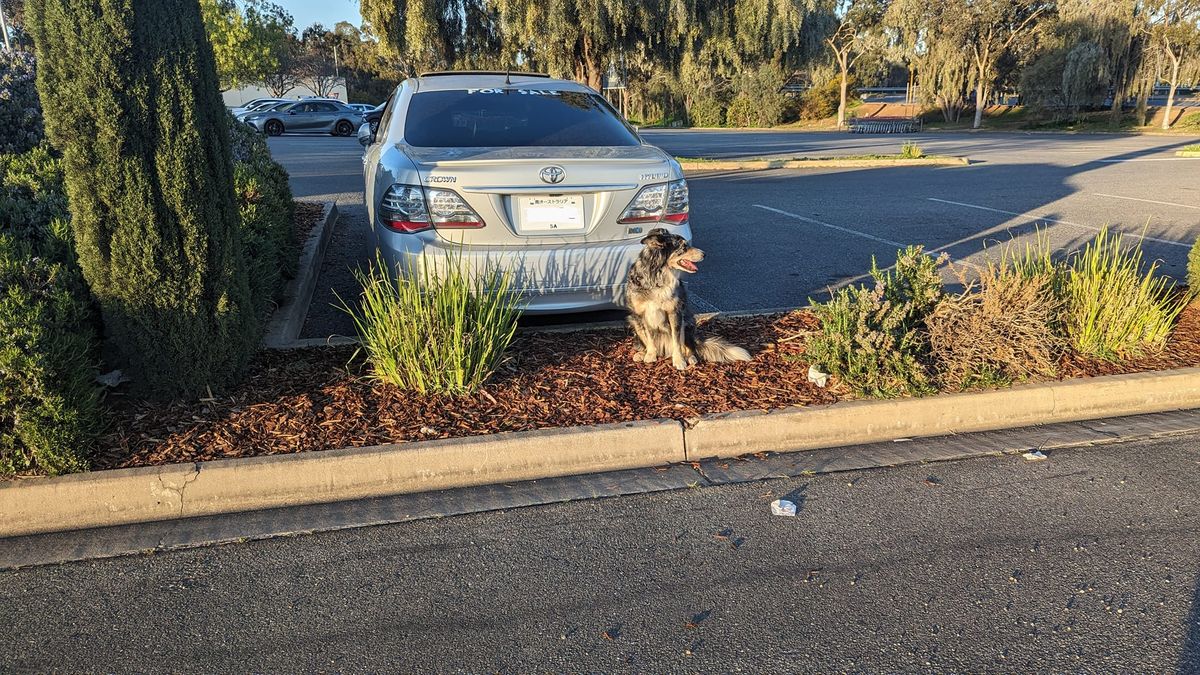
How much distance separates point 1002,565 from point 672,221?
2.82 metres

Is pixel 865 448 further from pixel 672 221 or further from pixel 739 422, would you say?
pixel 672 221

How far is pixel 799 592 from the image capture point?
2.95m

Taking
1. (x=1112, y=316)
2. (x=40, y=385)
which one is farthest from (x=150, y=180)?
(x=1112, y=316)

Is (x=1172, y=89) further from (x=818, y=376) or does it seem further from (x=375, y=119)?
(x=818, y=376)

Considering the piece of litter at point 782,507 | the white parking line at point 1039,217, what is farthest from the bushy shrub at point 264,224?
the white parking line at point 1039,217

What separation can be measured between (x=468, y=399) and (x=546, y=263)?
40.2 inches

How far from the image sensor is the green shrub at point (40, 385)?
3344mm

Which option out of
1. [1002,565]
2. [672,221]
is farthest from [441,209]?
[1002,565]

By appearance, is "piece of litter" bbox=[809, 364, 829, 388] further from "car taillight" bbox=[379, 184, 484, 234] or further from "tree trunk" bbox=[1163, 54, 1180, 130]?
"tree trunk" bbox=[1163, 54, 1180, 130]

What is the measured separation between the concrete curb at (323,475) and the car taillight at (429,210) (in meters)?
1.41

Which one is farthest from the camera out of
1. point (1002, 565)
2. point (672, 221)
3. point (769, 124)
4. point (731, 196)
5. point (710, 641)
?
point (769, 124)

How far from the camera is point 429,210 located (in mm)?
4613

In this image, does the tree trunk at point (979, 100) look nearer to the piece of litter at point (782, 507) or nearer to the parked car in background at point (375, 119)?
the parked car in background at point (375, 119)

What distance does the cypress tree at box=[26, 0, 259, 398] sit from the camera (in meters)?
3.50
